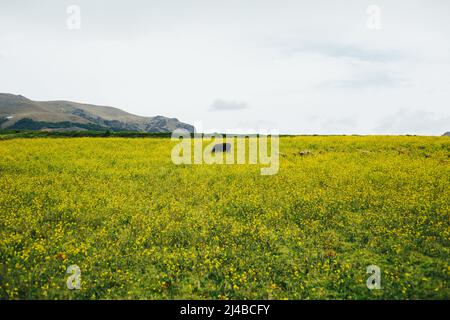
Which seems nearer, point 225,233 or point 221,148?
point 225,233

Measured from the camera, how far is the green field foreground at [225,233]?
28.7 ft

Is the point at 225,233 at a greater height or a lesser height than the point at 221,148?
lesser

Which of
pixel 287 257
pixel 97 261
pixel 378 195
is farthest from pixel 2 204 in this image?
pixel 378 195

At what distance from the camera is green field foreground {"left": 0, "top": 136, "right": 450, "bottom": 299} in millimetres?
8734

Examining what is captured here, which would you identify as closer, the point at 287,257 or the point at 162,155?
the point at 287,257

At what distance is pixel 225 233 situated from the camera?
40.5 ft

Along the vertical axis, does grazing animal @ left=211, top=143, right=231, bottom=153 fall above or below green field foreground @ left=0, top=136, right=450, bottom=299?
above

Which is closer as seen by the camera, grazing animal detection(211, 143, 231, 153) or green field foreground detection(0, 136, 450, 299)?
green field foreground detection(0, 136, 450, 299)

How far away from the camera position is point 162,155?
A: 32.9 meters

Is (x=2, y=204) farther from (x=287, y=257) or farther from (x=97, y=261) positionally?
(x=287, y=257)

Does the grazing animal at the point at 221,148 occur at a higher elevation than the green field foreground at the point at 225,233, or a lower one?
higher

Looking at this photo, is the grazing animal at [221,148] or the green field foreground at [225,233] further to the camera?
the grazing animal at [221,148]
